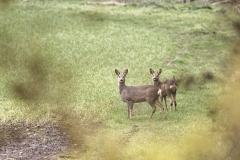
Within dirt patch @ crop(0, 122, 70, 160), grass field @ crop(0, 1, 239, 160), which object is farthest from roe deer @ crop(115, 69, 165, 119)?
dirt patch @ crop(0, 122, 70, 160)

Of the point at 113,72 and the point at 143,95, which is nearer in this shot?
the point at 143,95

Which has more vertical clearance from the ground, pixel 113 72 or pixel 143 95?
pixel 113 72

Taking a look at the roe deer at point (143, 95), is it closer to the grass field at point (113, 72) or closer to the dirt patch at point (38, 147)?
the grass field at point (113, 72)

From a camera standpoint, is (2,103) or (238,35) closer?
(238,35)

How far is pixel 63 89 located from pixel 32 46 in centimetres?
19

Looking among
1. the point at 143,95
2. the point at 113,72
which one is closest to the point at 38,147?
the point at 143,95

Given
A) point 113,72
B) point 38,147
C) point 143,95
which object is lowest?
point 38,147

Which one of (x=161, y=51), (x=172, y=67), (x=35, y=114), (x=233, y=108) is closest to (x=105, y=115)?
(x=35, y=114)

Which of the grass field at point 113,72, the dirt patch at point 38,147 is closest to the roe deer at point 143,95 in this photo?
the grass field at point 113,72

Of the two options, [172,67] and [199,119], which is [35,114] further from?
[172,67]

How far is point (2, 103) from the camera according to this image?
13.4 meters

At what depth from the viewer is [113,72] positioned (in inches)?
674

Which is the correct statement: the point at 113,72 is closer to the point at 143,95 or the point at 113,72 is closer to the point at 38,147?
the point at 143,95

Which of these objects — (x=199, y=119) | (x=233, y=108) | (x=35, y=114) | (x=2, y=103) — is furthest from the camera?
(x=2, y=103)
